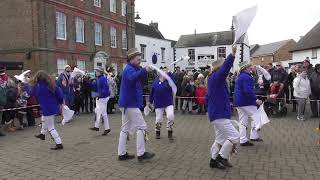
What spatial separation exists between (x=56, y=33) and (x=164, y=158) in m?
21.9

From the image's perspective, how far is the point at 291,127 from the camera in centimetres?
1207

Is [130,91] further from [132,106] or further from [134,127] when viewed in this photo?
[134,127]

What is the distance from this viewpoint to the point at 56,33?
27.9 metres

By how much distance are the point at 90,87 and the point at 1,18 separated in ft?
44.0

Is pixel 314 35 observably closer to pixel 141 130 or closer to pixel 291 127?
pixel 291 127

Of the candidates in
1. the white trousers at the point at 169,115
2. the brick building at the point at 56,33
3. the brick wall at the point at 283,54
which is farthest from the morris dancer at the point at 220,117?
the brick wall at the point at 283,54

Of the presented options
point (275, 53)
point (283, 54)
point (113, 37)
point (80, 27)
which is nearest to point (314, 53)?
point (113, 37)

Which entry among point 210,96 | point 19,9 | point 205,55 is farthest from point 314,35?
point 210,96

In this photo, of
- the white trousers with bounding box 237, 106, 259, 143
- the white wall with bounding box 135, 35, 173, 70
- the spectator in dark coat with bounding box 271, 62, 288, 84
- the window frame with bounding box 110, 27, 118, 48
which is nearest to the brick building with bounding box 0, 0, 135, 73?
the window frame with bounding box 110, 27, 118, 48

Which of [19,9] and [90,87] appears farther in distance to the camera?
[19,9]

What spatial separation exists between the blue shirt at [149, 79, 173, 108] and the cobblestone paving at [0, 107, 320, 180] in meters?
0.90

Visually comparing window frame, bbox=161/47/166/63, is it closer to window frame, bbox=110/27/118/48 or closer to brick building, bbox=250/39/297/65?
window frame, bbox=110/27/118/48

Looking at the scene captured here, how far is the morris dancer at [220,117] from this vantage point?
6.83 m

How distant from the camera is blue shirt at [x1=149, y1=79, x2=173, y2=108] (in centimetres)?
1020
